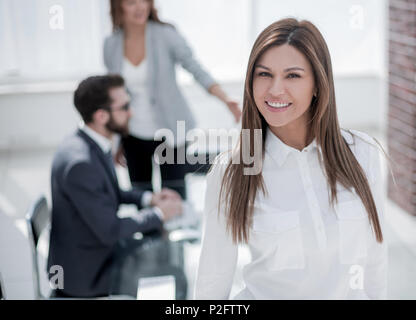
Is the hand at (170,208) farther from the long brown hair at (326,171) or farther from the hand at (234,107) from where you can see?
the long brown hair at (326,171)

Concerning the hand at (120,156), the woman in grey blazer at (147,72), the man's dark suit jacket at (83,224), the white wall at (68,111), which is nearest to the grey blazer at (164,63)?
the woman in grey blazer at (147,72)

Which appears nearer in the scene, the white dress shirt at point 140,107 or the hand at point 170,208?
the hand at point 170,208

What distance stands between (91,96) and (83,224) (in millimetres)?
446

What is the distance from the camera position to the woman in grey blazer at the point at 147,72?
7.58 feet

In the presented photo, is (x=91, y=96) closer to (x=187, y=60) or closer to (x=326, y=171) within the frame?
(x=187, y=60)

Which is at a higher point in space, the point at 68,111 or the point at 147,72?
the point at 147,72

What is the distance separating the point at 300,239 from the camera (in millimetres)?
1021

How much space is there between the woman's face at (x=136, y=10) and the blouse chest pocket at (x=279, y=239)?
1450 millimetres

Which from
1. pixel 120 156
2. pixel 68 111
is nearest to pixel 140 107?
pixel 120 156

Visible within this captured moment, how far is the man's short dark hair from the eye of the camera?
190cm
